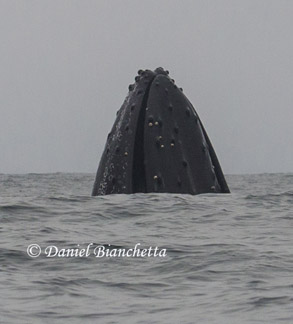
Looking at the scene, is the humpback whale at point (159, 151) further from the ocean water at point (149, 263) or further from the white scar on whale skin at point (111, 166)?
the ocean water at point (149, 263)

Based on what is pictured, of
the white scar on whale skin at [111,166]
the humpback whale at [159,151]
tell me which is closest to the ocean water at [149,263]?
the humpback whale at [159,151]

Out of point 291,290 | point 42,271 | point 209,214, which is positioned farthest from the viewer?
Result: point 209,214

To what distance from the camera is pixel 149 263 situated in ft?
35.2

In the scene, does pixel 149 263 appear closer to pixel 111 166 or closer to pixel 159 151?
pixel 159 151

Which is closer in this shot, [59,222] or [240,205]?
[59,222]

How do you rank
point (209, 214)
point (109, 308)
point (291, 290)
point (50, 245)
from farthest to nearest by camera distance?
point (209, 214), point (50, 245), point (291, 290), point (109, 308)

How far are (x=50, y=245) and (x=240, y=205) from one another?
243 inches

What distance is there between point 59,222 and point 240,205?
4.24 m

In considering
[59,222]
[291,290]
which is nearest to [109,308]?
[291,290]

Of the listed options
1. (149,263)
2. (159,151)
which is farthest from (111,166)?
(149,263)

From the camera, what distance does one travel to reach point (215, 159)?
17.3 metres

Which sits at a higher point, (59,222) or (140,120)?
(140,120)

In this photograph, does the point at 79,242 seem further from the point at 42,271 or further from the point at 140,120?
the point at 140,120

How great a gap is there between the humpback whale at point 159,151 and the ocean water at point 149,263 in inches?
12.8
